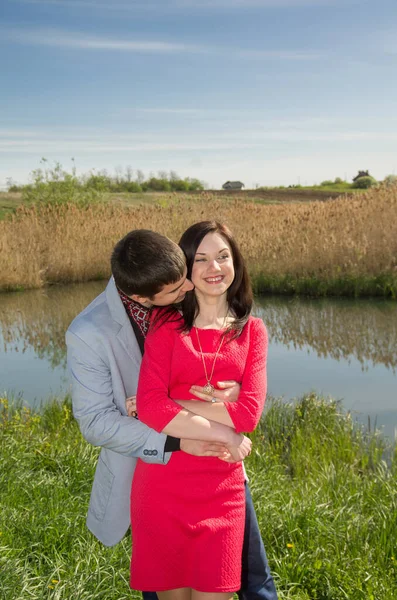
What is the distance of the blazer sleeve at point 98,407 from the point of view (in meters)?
2.10

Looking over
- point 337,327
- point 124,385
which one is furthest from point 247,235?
point 124,385

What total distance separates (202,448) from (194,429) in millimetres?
66

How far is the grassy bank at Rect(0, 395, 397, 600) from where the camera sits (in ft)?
9.26

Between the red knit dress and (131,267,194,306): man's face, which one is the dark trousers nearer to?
the red knit dress

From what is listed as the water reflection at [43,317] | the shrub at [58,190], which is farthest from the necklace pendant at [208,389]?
the shrub at [58,190]

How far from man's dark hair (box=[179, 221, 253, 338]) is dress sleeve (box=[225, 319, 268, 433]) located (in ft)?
0.24

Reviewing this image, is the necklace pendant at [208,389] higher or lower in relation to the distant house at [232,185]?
higher

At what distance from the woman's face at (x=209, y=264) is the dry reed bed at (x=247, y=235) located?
9.77m

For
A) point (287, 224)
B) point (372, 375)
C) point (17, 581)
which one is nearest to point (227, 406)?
point (17, 581)

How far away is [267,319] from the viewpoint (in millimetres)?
10156

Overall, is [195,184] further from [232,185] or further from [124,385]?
[124,385]

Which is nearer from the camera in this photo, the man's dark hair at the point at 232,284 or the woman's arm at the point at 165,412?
the woman's arm at the point at 165,412

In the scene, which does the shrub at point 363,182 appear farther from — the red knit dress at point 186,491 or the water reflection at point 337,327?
the red knit dress at point 186,491

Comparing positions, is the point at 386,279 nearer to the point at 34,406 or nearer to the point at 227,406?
the point at 34,406
